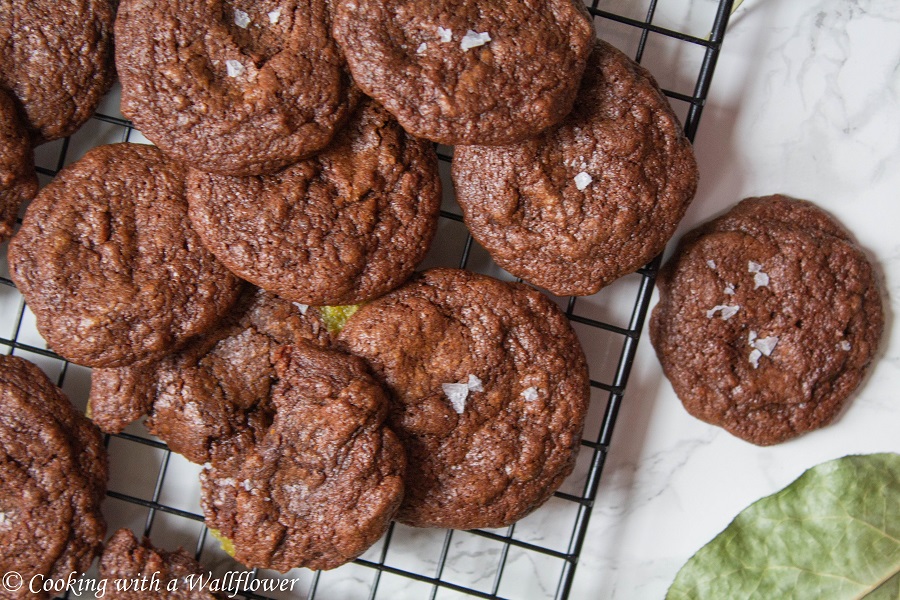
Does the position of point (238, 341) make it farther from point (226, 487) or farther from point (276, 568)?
point (276, 568)

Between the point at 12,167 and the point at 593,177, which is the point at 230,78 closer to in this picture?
the point at 12,167

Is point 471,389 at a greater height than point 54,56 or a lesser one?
lesser

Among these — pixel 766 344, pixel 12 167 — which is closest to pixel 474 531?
pixel 766 344

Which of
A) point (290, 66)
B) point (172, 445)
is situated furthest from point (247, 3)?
point (172, 445)

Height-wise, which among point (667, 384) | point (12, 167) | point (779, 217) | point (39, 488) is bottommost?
point (39, 488)

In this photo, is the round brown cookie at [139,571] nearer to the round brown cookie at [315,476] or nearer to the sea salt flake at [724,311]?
the round brown cookie at [315,476]

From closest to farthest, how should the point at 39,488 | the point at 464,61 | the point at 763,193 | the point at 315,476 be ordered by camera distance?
the point at 464,61, the point at 315,476, the point at 39,488, the point at 763,193

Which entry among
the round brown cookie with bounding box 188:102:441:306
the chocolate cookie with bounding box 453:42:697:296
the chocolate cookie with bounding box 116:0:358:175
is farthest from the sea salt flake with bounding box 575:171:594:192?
the chocolate cookie with bounding box 116:0:358:175
